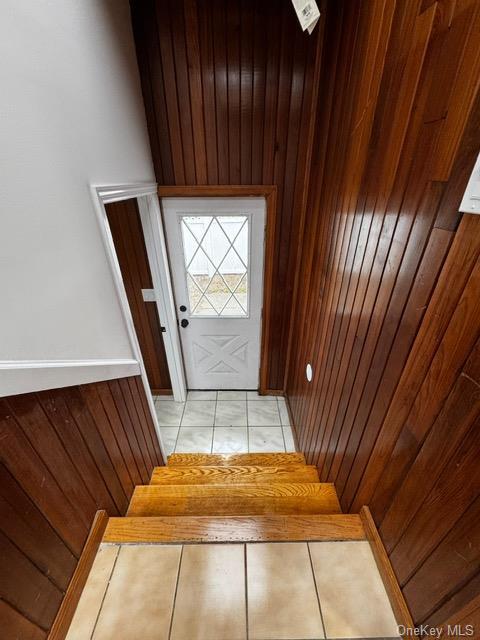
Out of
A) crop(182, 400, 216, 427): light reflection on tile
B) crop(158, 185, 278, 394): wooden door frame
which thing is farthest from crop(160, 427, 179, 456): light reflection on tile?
crop(158, 185, 278, 394): wooden door frame

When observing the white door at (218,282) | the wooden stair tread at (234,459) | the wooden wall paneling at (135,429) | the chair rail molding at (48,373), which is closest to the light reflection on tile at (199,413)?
the white door at (218,282)

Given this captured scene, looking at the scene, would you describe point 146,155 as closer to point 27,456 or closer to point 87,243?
point 87,243

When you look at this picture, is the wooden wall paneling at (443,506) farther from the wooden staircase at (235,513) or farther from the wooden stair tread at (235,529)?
the wooden stair tread at (235,529)

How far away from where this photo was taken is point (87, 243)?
1026 millimetres

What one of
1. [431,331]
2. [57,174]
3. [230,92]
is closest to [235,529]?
[431,331]

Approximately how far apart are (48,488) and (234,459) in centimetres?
151

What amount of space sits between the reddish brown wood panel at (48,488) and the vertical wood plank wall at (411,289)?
109 cm

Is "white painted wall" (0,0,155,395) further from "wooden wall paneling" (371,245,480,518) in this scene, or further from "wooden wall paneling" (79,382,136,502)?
"wooden wall paneling" (371,245,480,518)

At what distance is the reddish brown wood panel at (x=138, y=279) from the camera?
6.93 feet

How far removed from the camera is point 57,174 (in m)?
0.85

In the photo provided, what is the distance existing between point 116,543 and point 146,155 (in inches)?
83.4

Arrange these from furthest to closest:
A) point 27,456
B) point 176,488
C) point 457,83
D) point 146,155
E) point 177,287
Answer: point 177,287 < point 146,155 < point 176,488 < point 27,456 < point 457,83

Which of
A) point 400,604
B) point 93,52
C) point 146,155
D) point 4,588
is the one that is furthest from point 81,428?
point 146,155

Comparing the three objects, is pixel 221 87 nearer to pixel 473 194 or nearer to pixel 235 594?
pixel 473 194
